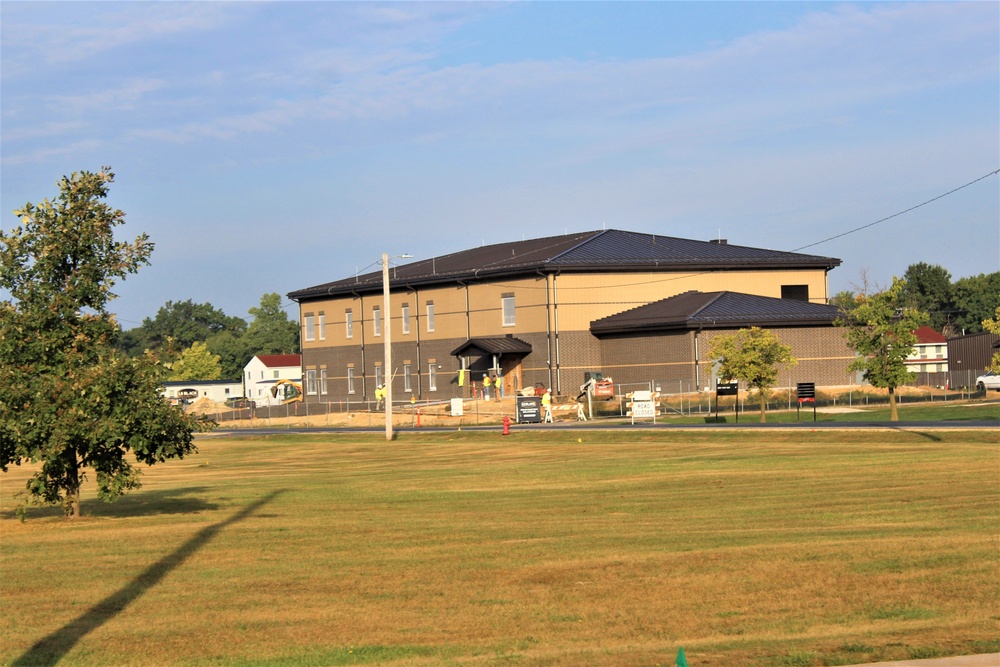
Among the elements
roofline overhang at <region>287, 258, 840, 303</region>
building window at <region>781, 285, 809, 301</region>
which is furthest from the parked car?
roofline overhang at <region>287, 258, 840, 303</region>

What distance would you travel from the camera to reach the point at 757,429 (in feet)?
152

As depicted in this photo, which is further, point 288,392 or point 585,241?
point 288,392

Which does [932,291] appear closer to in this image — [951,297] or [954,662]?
[951,297]

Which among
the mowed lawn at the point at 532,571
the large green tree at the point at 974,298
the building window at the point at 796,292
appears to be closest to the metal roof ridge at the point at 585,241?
the building window at the point at 796,292

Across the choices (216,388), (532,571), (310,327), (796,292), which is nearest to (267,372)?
(216,388)

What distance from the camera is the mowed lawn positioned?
12.8 m

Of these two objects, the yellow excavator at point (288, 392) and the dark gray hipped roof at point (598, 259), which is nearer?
the dark gray hipped roof at point (598, 259)

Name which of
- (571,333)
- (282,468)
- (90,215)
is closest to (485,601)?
(90,215)

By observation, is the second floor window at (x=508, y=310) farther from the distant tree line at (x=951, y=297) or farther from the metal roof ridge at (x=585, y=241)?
the distant tree line at (x=951, y=297)

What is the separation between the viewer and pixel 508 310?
84562mm

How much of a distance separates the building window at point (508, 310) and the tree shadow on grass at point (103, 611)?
6234 cm

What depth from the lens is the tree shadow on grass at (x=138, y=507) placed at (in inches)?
1072

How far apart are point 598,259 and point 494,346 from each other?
925 centimetres

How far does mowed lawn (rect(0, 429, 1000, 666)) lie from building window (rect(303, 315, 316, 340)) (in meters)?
72.8
